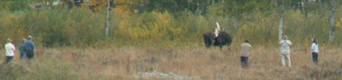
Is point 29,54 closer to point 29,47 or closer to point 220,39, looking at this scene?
point 29,47

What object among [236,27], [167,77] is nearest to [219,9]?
[236,27]

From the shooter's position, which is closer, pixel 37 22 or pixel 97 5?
pixel 37 22

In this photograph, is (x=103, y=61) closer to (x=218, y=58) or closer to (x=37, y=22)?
(x=218, y=58)

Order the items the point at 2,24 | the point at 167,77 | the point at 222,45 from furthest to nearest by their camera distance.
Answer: the point at 2,24 < the point at 222,45 < the point at 167,77

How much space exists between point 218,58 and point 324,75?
19.0 feet

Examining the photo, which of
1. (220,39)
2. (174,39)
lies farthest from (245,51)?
(174,39)

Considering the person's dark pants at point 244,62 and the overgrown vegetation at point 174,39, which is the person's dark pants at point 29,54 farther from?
the person's dark pants at point 244,62

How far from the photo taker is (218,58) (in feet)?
66.3

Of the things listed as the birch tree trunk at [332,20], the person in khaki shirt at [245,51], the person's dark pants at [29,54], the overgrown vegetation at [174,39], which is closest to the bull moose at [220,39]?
the overgrown vegetation at [174,39]

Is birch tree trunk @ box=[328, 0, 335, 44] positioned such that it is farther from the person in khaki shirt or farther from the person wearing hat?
the person wearing hat

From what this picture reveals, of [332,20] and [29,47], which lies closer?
[29,47]

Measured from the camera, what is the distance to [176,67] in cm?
1791

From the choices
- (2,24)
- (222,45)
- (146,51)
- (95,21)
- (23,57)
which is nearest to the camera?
(23,57)

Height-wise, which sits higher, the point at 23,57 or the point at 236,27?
the point at 23,57
